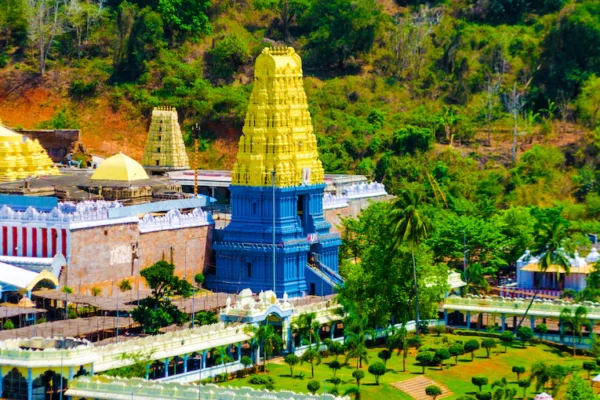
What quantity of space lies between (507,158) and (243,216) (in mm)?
28936

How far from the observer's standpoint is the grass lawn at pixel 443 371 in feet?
253

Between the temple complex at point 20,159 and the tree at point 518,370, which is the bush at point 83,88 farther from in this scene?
the tree at point 518,370

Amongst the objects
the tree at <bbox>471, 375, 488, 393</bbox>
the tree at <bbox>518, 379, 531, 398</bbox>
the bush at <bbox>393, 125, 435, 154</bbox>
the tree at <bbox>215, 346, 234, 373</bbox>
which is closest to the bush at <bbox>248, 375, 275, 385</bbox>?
the tree at <bbox>215, 346, 234, 373</bbox>

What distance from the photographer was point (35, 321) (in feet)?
268

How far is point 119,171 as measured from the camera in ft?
315

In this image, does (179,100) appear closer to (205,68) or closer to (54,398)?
(205,68)

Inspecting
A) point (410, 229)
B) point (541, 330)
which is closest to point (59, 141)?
point (410, 229)

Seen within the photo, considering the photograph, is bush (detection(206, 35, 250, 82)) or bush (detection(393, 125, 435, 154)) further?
bush (detection(206, 35, 250, 82))

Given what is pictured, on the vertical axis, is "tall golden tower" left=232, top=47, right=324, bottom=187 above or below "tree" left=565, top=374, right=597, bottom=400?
above

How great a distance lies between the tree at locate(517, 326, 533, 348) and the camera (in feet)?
287

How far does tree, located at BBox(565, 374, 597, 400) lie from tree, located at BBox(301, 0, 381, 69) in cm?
6118

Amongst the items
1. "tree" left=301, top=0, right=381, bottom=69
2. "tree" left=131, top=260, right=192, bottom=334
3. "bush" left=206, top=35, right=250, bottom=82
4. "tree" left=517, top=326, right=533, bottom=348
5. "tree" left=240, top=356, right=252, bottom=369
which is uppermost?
"tree" left=301, top=0, right=381, bottom=69

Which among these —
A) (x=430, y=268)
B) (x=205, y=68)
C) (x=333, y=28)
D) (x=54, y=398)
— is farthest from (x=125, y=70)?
(x=54, y=398)

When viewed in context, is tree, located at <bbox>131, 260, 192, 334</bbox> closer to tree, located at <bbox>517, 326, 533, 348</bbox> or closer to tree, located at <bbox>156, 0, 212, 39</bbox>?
tree, located at <bbox>517, 326, 533, 348</bbox>
